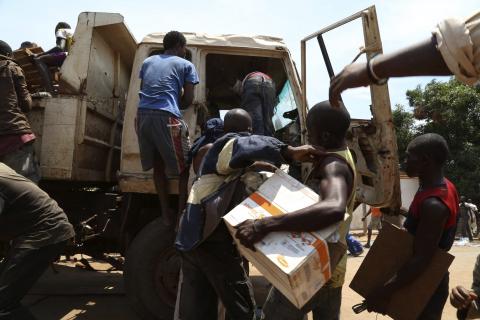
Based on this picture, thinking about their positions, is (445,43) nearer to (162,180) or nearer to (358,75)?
(358,75)

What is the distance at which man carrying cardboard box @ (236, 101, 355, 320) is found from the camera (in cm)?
171

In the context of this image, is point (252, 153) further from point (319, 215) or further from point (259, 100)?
point (259, 100)

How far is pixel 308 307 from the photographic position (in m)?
1.94

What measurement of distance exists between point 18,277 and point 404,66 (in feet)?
8.30

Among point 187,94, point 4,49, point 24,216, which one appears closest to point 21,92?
point 4,49

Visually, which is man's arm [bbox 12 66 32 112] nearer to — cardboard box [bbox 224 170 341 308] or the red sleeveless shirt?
cardboard box [bbox 224 170 341 308]

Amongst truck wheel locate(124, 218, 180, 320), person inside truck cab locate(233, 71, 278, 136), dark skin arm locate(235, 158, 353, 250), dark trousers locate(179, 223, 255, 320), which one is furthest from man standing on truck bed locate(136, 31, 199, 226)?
dark skin arm locate(235, 158, 353, 250)

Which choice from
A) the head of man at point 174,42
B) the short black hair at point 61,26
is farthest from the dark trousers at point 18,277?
the short black hair at point 61,26

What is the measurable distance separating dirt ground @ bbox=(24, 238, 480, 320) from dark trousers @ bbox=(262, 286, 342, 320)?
2323 millimetres

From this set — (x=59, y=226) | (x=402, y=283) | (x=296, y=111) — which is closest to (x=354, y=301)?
(x=296, y=111)

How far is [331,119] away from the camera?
2.07 meters

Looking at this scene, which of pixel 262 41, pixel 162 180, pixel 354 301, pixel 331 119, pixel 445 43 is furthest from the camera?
pixel 354 301

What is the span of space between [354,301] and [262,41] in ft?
9.70

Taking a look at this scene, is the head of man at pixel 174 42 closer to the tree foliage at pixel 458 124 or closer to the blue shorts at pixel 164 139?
the blue shorts at pixel 164 139
